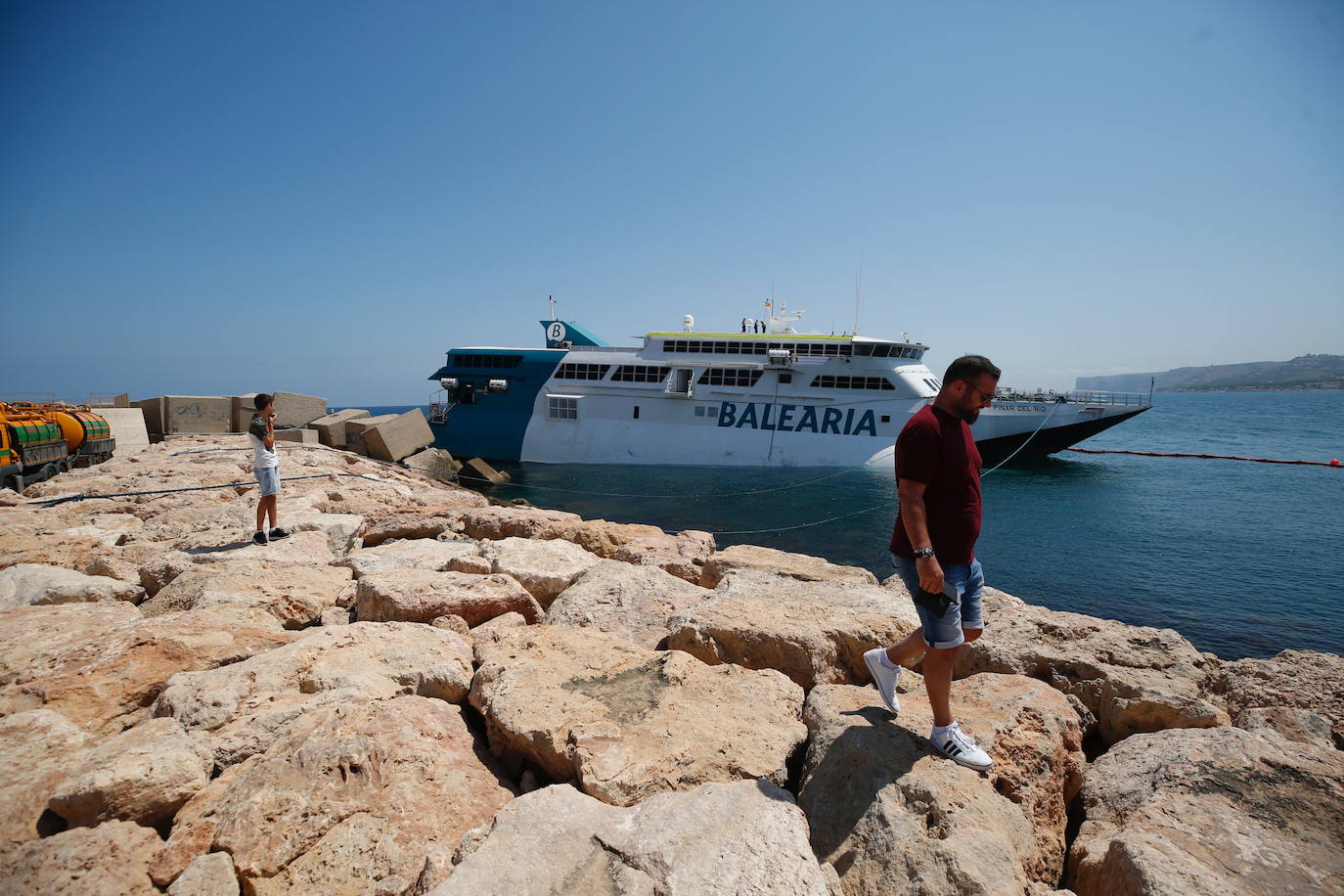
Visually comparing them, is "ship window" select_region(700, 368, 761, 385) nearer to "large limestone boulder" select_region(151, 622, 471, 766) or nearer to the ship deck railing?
Result: the ship deck railing

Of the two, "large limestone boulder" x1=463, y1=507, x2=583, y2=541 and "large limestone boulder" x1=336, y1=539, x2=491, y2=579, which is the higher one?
"large limestone boulder" x1=336, y1=539, x2=491, y2=579

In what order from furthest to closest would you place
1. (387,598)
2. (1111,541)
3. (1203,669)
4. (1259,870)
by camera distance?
(1111,541) → (1203,669) → (387,598) → (1259,870)

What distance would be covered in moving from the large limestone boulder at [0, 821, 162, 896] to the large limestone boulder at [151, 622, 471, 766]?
52cm

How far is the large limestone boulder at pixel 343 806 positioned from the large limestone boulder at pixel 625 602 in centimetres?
172

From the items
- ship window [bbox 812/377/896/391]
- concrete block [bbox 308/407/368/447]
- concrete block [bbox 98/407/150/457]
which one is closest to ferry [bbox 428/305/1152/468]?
ship window [bbox 812/377/896/391]

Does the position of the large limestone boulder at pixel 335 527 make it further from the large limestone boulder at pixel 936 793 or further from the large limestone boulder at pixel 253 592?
the large limestone boulder at pixel 936 793

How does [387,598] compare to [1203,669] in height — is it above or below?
above

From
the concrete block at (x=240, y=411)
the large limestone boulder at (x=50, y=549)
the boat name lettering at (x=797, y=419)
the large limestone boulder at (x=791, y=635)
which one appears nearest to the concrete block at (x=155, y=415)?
the concrete block at (x=240, y=411)

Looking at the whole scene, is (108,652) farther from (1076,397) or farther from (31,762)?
(1076,397)

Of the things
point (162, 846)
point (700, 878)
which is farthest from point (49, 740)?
point (700, 878)

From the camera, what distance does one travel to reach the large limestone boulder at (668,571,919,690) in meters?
3.82

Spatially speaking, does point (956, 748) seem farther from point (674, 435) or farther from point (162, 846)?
point (674, 435)

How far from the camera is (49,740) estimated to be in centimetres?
263

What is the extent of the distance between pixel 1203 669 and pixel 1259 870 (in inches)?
119
